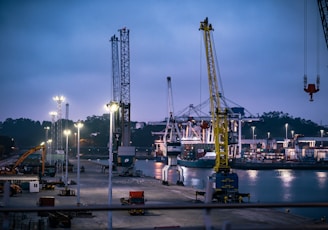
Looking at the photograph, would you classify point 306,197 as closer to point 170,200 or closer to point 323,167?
point 170,200

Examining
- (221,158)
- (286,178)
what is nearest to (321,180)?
(286,178)

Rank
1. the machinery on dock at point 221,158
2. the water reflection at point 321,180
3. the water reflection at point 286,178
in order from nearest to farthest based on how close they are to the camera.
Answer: the machinery on dock at point 221,158 → the water reflection at point 321,180 → the water reflection at point 286,178

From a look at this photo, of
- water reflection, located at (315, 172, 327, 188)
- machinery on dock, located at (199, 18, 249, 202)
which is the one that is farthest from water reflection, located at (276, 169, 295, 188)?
machinery on dock, located at (199, 18, 249, 202)

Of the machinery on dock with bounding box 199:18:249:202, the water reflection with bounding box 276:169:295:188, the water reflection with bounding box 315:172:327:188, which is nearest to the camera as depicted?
the machinery on dock with bounding box 199:18:249:202

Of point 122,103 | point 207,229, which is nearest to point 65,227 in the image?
point 207,229

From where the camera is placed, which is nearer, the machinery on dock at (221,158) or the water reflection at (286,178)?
the machinery on dock at (221,158)

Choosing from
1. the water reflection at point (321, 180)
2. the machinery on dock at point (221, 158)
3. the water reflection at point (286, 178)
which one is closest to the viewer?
the machinery on dock at point (221, 158)

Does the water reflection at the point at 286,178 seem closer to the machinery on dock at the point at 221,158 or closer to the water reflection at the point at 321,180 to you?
the water reflection at the point at 321,180

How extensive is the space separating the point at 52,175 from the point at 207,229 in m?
90.1

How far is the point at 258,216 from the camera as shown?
43.8m

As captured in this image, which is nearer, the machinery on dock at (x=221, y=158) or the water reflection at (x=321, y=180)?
the machinery on dock at (x=221, y=158)

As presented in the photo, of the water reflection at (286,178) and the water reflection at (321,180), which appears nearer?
the water reflection at (321,180)

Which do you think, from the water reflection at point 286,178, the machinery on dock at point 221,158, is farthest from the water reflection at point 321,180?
the machinery on dock at point 221,158

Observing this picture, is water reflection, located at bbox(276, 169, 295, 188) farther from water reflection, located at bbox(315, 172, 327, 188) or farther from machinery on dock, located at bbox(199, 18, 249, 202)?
machinery on dock, located at bbox(199, 18, 249, 202)
